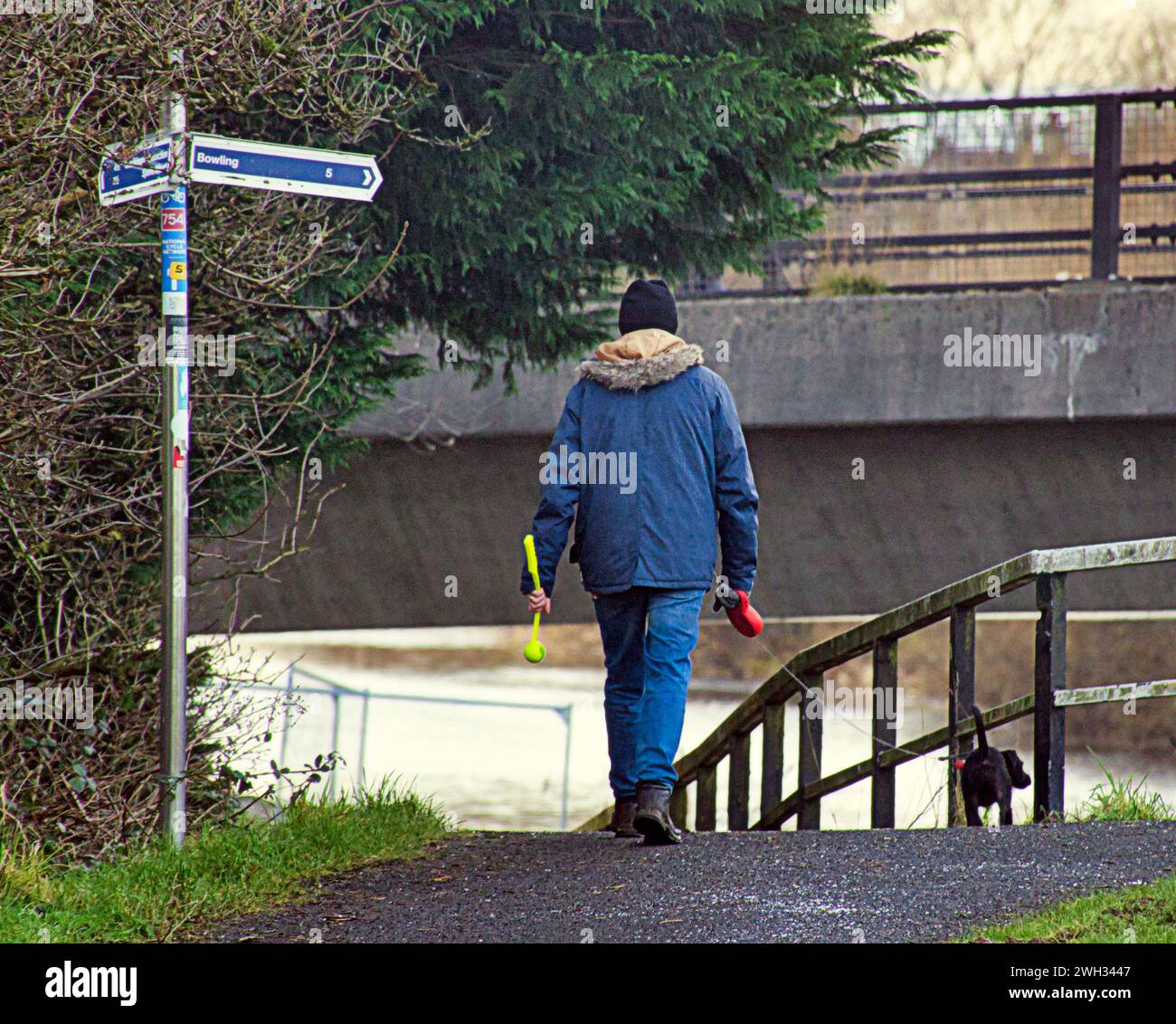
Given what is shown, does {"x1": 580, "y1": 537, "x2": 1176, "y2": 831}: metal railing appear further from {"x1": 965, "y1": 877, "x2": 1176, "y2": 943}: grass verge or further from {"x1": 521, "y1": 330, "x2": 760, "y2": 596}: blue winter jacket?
{"x1": 965, "y1": 877, "x2": 1176, "y2": 943}: grass verge

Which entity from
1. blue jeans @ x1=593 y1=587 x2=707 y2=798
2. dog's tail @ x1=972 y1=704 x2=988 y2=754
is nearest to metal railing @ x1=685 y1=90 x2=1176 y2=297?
dog's tail @ x1=972 y1=704 x2=988 y2=754

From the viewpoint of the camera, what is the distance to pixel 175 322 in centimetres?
450

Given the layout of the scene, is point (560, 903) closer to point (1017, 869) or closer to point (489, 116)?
point (1017, 869)

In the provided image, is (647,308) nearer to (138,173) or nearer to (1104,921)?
(138,173)

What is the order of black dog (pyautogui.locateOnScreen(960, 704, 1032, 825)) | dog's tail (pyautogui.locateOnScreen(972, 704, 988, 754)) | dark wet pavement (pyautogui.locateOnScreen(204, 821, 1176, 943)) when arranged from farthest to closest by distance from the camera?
black dog (pyautogui.locateOnScreen(960, 704, 1032, 825)) < dog's tail (pyautogui.locateOnScreen(972, 704, 988, 754)) < dark wet pavement (pyautogui.locateOnScreen(204, 821, 1176, 943))

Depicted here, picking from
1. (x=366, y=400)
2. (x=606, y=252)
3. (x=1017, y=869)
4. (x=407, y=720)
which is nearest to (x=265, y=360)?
(x=366, y=400)

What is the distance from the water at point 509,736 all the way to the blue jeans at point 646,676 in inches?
322

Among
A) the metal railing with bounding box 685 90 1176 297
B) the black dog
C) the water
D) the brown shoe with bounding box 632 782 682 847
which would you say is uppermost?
the metal railing with bounding box 685 90 1176 297

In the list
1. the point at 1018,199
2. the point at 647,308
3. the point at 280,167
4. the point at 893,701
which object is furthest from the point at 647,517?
the point at 1018,199

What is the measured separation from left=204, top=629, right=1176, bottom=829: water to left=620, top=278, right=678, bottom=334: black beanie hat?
27.8 ft

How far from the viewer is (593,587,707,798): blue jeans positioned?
490 centimetres

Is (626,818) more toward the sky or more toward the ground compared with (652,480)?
more toward the ground

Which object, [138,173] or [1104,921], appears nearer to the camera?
[1104,921]

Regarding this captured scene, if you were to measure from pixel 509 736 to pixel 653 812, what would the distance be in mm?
26257
